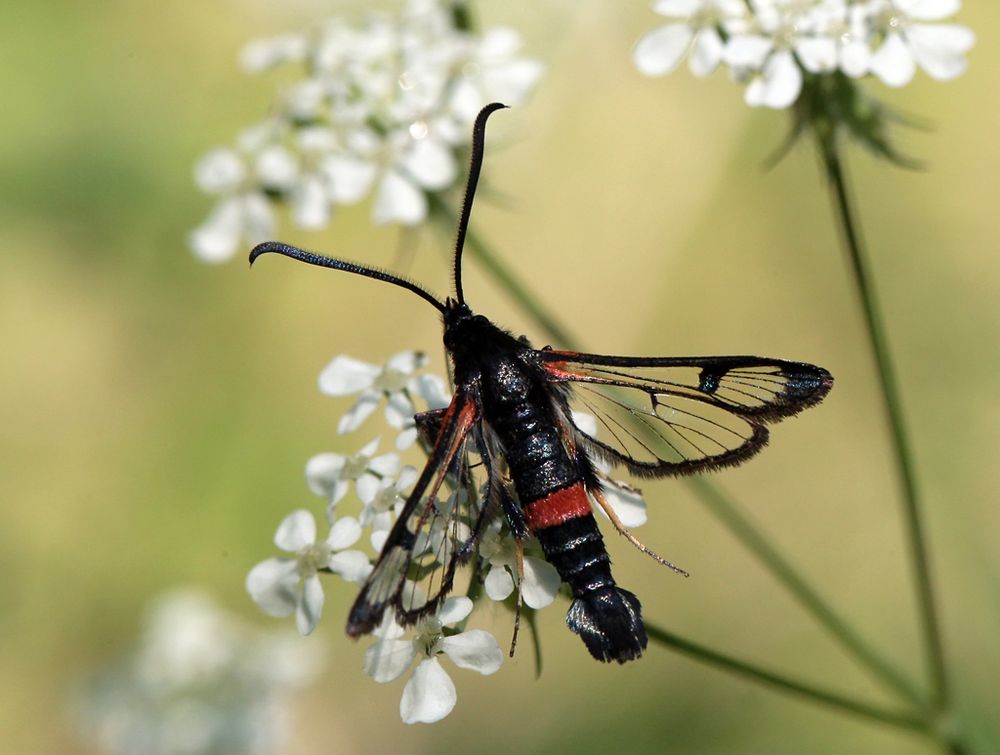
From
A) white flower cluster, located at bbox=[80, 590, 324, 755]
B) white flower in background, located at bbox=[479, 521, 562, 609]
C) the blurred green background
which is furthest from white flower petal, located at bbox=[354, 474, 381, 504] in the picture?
the blurred green background

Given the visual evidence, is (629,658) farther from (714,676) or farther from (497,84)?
(714,676)

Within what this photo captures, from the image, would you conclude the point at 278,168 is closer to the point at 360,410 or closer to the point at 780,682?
the point at 360,410

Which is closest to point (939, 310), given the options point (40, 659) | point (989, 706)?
point (989, 706)

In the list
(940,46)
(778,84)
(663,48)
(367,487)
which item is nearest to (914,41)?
(940,46)

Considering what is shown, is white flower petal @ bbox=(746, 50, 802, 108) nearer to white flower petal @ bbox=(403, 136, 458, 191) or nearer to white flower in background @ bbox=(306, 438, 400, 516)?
white flower petal @ bbox=(403, 136, 458, 191)

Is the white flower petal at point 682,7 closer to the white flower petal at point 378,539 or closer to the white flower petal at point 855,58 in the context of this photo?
the white flower petal at point 855,58

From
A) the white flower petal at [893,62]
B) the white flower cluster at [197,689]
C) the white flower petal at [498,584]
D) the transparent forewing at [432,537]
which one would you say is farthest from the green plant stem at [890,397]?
the white flower cluster at [197,689]

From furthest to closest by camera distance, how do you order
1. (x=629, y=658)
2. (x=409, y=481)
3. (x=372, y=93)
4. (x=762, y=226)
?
(x=762, y=226)
(x=372, y=93)
(x=409, y=481)
(x=629, y=658)
